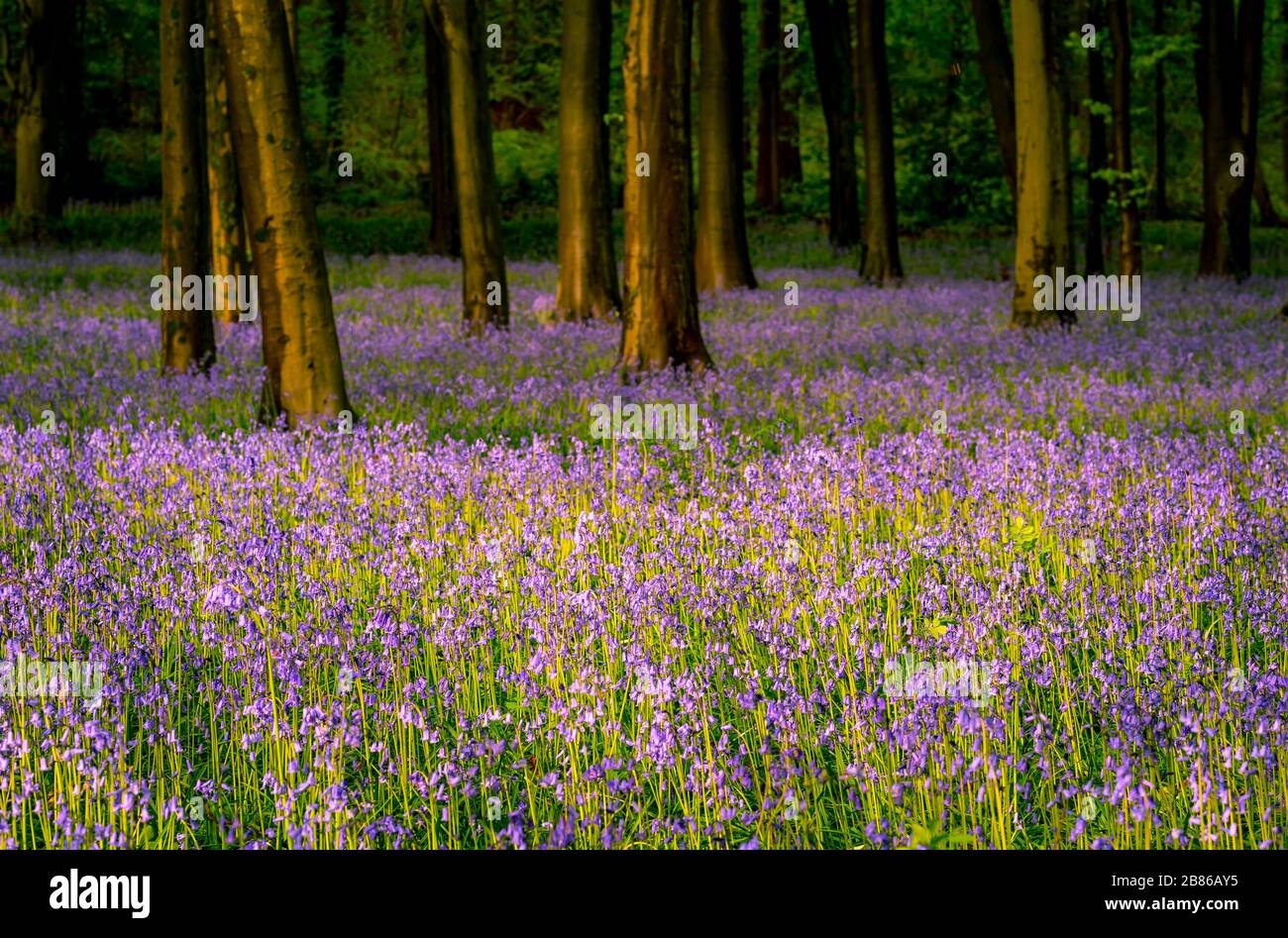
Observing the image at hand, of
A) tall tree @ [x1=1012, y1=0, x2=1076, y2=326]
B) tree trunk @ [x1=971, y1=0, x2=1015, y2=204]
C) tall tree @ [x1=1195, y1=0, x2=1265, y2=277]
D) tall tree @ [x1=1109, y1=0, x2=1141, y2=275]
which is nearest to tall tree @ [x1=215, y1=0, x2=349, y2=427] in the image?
tall tree @ [x1=1012, y1=0, x2=1076, y2=326]

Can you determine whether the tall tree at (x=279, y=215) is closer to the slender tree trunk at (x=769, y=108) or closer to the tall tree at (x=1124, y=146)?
the tall tree at (x=1124, y=146)

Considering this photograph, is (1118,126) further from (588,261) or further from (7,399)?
(7,399)

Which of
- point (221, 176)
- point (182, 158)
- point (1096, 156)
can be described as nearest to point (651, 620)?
point (182, 158)

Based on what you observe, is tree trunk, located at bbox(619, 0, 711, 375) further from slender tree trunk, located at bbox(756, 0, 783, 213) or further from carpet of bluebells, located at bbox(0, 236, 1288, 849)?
slender tree trunk, located at bbox(756, 0, 783, 213)

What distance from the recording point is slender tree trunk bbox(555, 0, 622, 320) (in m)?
18.2

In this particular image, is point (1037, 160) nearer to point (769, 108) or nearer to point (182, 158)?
point (182, 158)

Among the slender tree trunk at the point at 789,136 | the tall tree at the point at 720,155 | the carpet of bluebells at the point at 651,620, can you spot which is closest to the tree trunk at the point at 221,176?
the carpet of bluebells at the point at 651,620

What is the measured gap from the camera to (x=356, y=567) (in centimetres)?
627

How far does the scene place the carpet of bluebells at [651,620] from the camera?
388 centimetres

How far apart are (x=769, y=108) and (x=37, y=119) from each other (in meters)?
22.2

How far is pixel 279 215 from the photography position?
10.1 m

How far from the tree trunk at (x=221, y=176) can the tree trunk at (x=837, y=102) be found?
19627 mm
